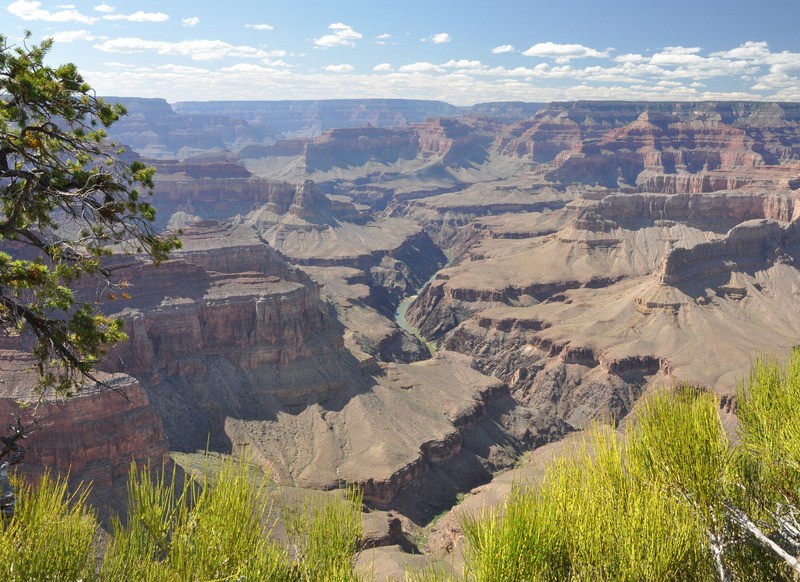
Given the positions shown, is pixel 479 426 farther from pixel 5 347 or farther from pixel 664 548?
pixel 664 548

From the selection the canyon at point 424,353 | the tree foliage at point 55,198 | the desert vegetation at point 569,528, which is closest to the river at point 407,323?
the canyon at point 424,353

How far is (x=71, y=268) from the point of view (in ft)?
59.0

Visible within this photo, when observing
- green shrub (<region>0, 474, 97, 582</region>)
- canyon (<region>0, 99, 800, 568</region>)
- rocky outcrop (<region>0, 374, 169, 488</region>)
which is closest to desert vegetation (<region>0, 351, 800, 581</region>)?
green shrub (<region>0, 474, 97, 582</region>)

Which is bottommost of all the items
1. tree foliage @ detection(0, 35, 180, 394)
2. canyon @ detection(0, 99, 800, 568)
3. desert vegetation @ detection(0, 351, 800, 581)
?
canyon @ detection(0, 99, 800, 568)

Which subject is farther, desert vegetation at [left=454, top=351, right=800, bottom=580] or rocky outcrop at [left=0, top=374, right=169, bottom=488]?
rocky outcrop at [left=0, top=374, right=169, bottom=488]

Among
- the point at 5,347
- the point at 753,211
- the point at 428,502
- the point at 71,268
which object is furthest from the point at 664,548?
the point at 753,211

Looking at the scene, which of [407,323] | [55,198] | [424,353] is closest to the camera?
[55,198]

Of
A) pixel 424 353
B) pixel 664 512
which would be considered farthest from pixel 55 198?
pixel 424 353

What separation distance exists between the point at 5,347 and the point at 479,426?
193ft

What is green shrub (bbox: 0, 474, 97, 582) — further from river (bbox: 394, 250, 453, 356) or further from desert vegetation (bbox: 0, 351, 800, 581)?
river (bbox: 394, 250, 453, 356)

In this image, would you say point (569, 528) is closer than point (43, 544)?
No

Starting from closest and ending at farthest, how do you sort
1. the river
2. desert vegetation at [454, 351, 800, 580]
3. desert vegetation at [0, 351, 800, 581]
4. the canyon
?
desert vegetation at [0, 351, 800, 581]
desert vegetation at [454, 351, 800, 580]
the canyon
the river

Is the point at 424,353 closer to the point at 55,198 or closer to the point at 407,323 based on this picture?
the point at 407,323

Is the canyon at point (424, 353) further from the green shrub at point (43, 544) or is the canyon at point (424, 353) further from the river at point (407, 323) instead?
the green shrub at point (43, 544)
